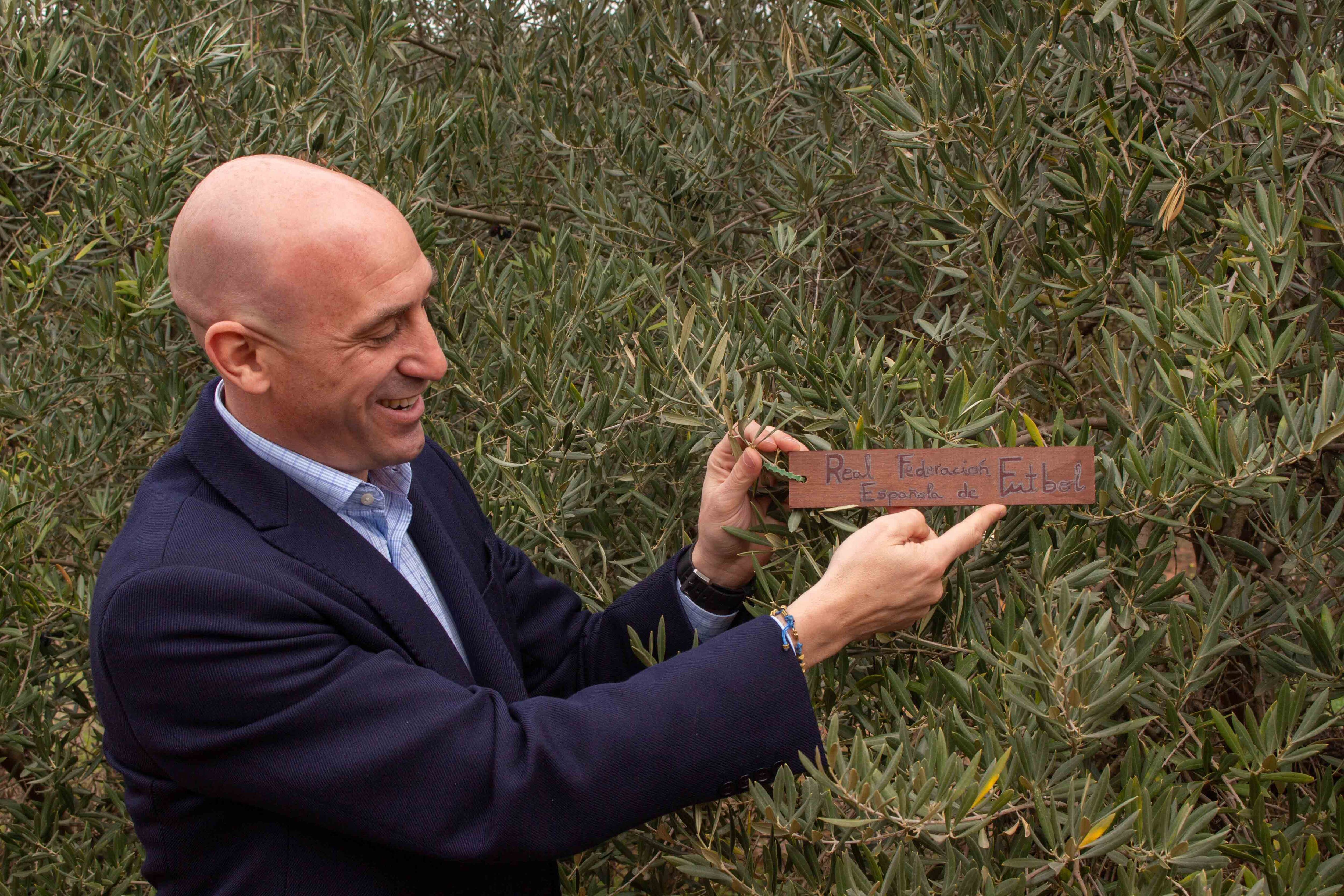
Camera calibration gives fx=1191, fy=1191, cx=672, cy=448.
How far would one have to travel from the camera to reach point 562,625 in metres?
2.17

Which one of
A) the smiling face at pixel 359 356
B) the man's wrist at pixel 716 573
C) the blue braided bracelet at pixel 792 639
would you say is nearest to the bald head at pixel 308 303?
the smiling face at pixel 359 356

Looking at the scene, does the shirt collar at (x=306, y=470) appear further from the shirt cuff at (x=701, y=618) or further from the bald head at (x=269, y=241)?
the shirt cuff at (x=701, y=618)

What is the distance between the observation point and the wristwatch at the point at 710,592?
1.94 m

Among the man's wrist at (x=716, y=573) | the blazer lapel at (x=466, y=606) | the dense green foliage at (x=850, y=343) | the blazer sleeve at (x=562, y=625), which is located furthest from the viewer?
the blazer sleeve at (x=562, y=625)

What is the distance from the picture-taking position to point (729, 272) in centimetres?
264

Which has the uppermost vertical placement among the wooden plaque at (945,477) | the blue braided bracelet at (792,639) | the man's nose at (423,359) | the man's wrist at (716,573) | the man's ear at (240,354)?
the man's ear at (240,354)

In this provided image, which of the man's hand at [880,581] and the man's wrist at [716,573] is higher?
the man's hand at [880,581]

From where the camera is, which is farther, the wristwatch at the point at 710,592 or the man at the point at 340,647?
the wristwatch at the point at 710,592

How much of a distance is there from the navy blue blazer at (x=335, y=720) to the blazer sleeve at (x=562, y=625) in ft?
1.25

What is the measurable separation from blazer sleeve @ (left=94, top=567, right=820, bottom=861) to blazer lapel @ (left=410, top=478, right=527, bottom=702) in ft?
0.82

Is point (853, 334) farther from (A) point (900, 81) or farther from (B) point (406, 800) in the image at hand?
(B) point (406, 800)

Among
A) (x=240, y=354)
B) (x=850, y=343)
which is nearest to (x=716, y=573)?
(x=850, y=343)

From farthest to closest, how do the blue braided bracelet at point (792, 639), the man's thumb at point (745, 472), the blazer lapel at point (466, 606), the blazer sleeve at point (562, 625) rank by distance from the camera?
the blazer sleeve at point (562, 625) < the blazer lapel at point (466, 606) < the man's thumb at point (745, 472) < the blue braided bracelet at point (792, 639)

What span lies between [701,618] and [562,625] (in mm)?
324
